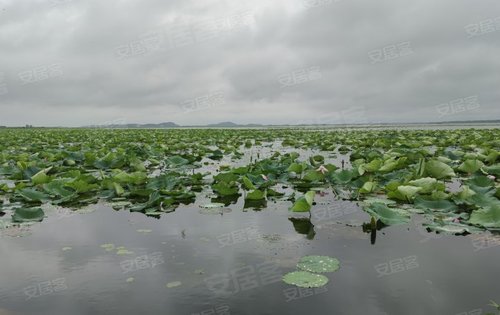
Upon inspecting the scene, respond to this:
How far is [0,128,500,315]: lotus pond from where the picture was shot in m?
2.51

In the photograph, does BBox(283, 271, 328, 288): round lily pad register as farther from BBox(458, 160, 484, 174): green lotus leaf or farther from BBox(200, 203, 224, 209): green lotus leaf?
BBox(458, 160, 484, 174): green lotus leaf

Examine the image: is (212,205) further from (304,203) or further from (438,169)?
(438,169)

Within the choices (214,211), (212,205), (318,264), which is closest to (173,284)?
(318,264)

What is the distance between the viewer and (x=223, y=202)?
525 centimetres

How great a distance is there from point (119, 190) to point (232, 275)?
314 centimetres

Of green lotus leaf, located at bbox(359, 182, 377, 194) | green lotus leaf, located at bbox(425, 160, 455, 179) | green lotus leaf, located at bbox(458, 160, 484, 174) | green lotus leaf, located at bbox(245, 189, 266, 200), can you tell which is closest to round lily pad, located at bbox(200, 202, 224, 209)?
green lotus leaf, located at bbox(245, 189, 266, 200)

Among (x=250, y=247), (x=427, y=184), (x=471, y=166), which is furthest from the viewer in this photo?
(x=471, y=166)

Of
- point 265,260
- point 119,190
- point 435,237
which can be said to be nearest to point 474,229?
point 435,237

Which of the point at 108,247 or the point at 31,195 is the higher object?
the point at 31,195

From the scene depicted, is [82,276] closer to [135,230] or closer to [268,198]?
[135,230]

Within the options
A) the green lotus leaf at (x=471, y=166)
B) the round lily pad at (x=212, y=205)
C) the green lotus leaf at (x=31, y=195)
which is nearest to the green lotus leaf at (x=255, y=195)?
the round lily pad at (x=212, y=205)

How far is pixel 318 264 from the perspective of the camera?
117 inches

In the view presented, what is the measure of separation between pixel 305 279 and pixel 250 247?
87cm

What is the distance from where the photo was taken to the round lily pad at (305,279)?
265 centimetres
